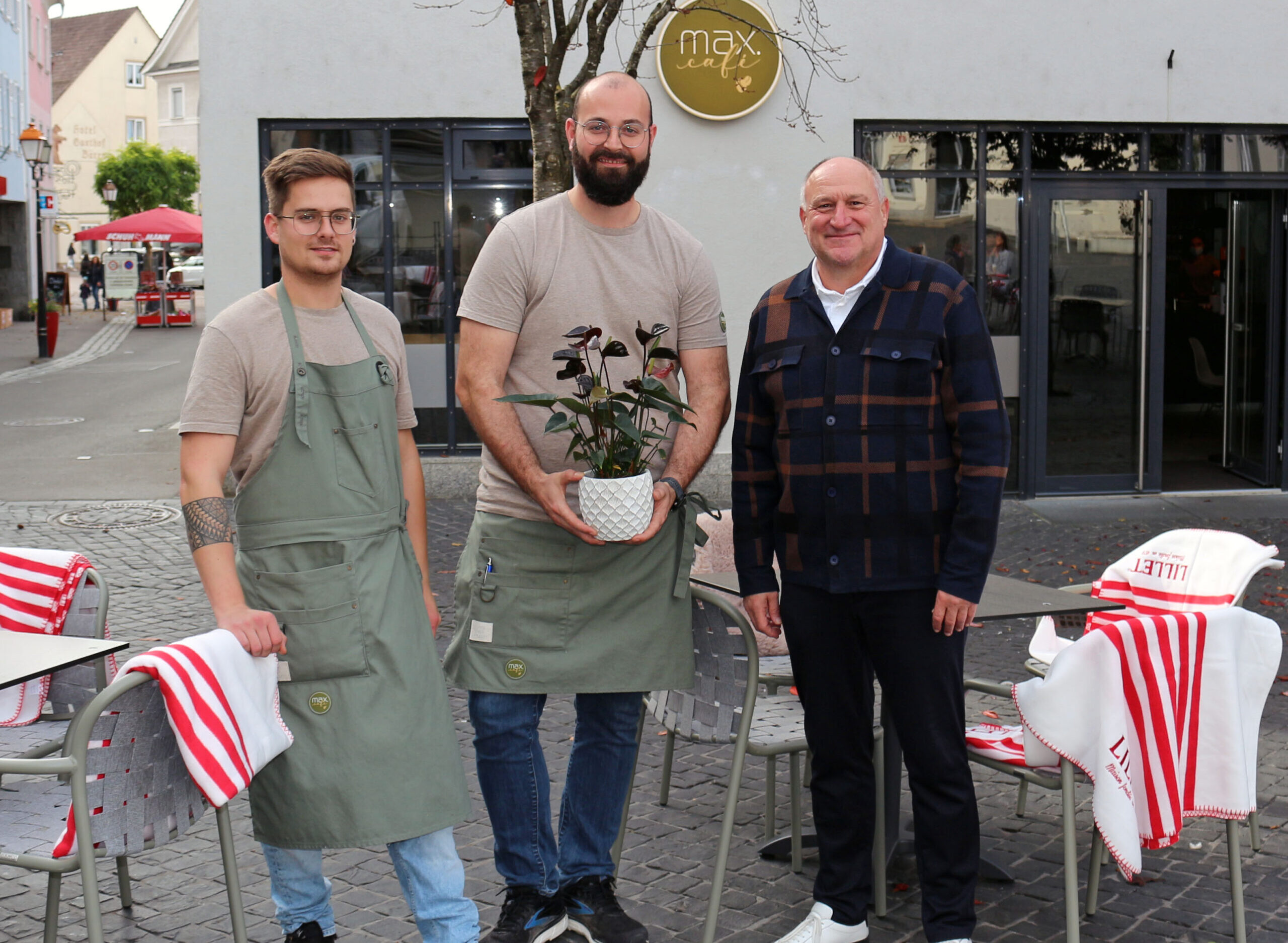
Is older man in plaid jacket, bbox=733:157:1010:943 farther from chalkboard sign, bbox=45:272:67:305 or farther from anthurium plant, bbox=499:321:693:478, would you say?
chalkboard sign, bbox=45:272:67:305

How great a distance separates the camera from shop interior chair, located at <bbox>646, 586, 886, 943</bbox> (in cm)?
358

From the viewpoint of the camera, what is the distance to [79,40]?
7825cm

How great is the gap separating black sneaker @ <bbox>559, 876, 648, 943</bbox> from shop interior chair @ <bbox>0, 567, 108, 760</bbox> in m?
1.47

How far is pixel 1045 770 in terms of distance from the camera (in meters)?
3.60

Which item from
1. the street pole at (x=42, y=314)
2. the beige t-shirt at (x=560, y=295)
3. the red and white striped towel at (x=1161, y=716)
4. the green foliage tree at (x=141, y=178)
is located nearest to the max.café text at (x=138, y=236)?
the street pole at (x=42, y=314)

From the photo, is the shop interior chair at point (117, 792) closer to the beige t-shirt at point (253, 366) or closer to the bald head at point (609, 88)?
the beige t-shirt at point (253, 366)

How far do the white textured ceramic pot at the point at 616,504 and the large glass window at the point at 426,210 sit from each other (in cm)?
772

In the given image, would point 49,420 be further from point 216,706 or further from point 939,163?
point 216,706

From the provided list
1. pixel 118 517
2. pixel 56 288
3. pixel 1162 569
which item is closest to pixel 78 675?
pixel 1162 569

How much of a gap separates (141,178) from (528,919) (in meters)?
61.0

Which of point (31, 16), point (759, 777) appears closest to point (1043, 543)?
point (759, 777)

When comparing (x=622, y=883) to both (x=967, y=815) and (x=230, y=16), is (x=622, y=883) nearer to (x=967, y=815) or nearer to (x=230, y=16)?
(x=967, y=815)

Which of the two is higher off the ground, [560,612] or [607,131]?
[607,131]

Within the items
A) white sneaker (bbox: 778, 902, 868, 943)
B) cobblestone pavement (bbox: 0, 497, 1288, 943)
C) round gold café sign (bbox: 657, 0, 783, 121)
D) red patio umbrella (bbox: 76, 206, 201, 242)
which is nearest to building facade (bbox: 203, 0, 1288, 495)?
round gold café sign (bbox: 657, 0, 783, 121)
